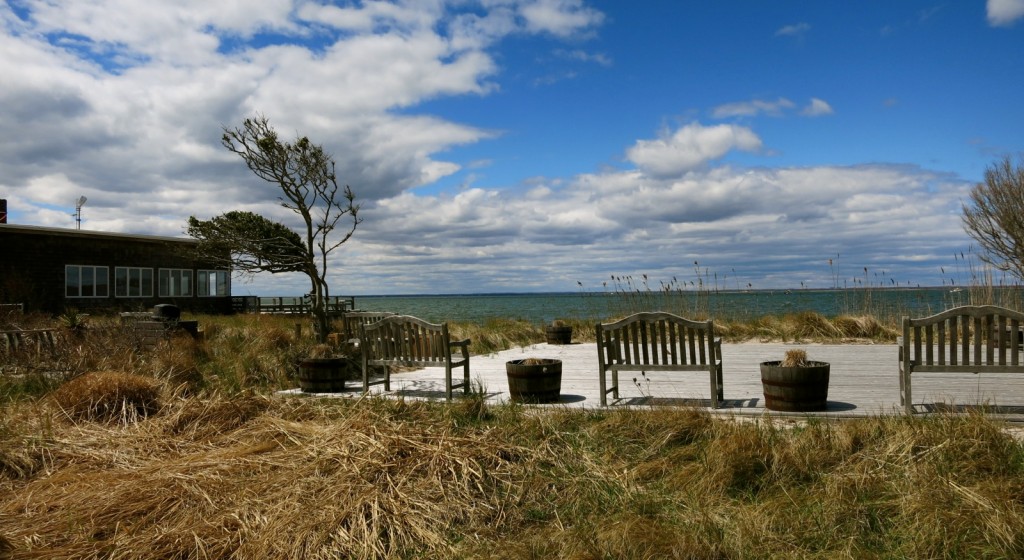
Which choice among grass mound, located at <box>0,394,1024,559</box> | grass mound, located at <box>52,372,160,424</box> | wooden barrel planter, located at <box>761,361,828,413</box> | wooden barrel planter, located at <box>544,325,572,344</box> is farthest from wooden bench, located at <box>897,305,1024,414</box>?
wooden barrel planter, located at <box>544,325,572,344</box>

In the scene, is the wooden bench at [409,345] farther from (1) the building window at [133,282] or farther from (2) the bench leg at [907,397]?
(1) the building window at [133,282]

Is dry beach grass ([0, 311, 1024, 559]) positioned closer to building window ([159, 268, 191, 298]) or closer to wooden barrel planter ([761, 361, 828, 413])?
wooden barrel planter ([761, 361, 828, 413])

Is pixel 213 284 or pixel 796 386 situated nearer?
pixel 796 386

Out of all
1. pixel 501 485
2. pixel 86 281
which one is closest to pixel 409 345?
pixel 501 485

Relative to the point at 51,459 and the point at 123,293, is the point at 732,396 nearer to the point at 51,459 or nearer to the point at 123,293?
the point at 51,459

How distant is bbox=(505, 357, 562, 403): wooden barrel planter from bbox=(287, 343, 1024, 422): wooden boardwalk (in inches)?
5.4

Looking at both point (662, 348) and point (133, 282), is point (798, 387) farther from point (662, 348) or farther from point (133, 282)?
point (133, 282)

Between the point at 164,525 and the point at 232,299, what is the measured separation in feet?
106

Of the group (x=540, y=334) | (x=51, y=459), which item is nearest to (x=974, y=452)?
(x=51, y=459)

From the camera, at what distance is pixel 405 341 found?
283 inches

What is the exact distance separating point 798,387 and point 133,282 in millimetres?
29110

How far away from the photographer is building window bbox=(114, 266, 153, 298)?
1109 inches

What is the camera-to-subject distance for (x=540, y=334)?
562 inches

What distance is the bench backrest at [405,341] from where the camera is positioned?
6906 mm
